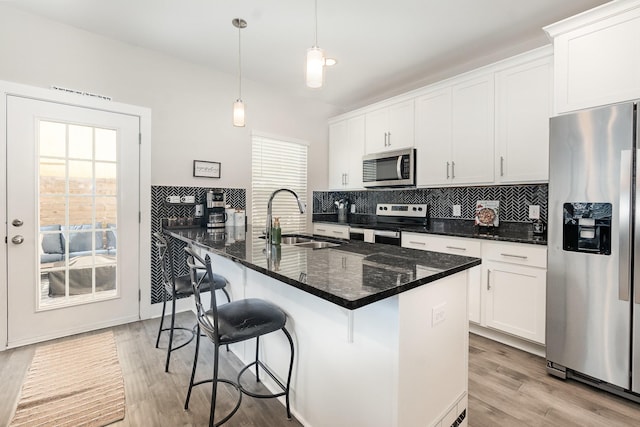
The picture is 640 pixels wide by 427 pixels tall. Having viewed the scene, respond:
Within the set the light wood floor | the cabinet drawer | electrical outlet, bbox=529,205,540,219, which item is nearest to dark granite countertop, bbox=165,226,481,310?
the light wood floor

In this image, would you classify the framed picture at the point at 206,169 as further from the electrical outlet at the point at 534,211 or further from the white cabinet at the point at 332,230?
the electrical outlet at the point at 534,211

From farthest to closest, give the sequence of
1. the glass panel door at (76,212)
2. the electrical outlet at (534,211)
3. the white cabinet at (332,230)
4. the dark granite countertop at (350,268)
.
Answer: the white cabinet at (332,230)
the electrical outlet at (534,211)
the glass panel door at (76,212)
the dark granite countertop at (350,268)

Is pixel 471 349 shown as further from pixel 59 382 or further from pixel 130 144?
pixel 130 144

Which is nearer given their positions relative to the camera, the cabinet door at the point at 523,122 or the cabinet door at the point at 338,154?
the cabinet door at the point at 523,122

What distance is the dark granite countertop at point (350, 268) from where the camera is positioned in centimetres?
104

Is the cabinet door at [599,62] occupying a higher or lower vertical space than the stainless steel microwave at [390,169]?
higher

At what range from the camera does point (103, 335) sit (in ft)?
8.98

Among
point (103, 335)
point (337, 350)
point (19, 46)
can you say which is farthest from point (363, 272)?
point (19, 46)

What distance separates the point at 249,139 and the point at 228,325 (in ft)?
9.31

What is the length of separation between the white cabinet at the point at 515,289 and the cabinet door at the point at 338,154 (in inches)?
91.4

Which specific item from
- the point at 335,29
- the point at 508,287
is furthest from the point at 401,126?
the point at 508,287

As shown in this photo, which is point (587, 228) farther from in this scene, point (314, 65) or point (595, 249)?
point (314, 65)

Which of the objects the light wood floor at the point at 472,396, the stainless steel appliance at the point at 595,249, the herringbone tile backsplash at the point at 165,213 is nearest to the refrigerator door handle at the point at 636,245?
the stainless steel appliance at the point at 595,249

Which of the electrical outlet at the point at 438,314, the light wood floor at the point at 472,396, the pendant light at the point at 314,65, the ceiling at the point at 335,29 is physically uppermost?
the ceiling at the point at 335,29
